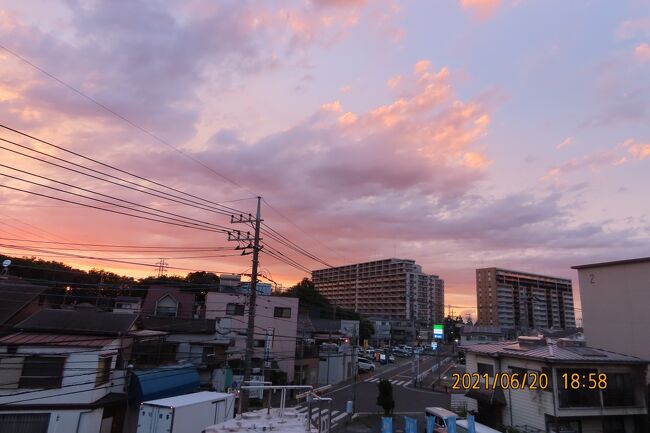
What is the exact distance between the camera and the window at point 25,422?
20.5 meters

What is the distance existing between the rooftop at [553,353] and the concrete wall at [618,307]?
2699 millimetres

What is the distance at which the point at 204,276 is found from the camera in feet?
330

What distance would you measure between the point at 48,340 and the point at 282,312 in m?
28.0

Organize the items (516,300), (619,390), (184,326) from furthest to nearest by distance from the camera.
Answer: (516,300) → (184,326) → (619,390)

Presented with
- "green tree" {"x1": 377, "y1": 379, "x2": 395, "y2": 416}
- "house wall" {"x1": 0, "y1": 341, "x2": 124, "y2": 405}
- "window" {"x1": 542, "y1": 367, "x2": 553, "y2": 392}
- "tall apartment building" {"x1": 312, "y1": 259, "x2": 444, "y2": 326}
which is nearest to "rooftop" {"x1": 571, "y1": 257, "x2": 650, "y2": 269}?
"window" {"x1": 542, "y1": 367, "x2": 553, "y2": 392}

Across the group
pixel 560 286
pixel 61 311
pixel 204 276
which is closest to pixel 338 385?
pixel 61 311

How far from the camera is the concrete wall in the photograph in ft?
90.3

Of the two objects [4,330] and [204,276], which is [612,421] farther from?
[204,276]

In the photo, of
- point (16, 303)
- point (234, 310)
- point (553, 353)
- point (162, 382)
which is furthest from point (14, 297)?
point (553, 353)

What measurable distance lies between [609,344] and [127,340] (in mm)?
35288

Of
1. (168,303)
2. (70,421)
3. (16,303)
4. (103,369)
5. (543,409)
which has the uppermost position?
(168,303)
